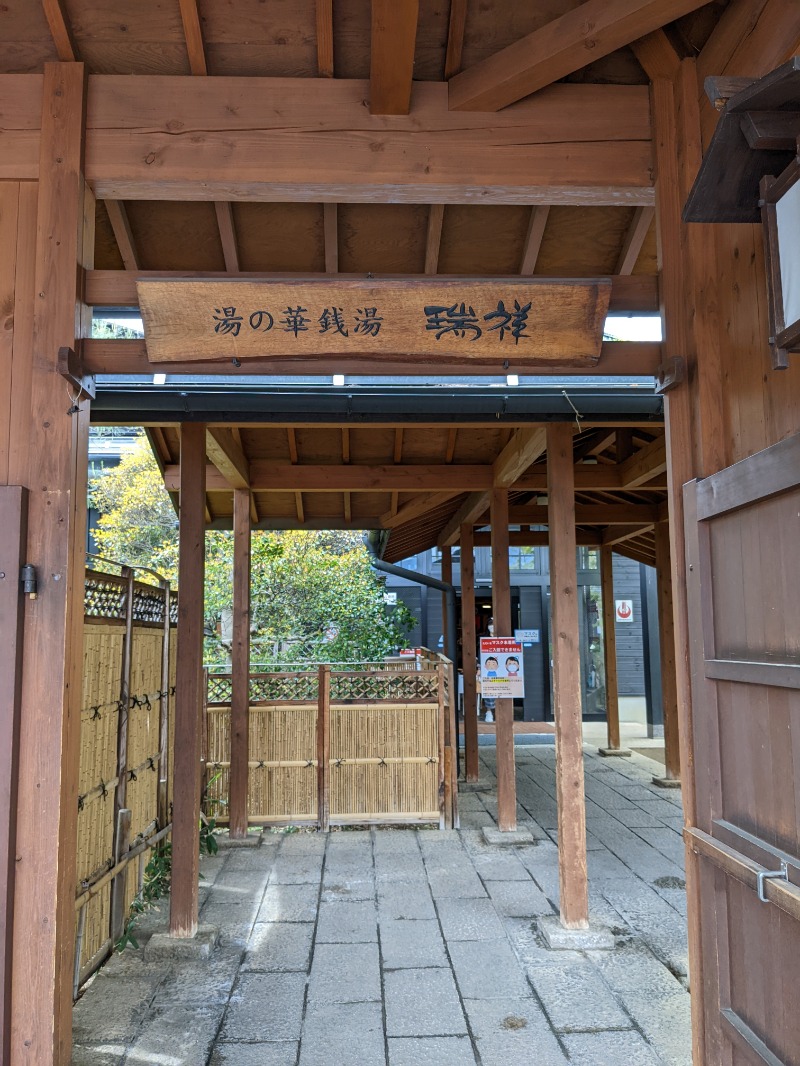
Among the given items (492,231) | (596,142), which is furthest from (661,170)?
(492,231)

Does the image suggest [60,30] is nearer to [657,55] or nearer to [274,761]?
[657,55]

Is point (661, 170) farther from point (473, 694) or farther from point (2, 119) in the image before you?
point (473, 694)

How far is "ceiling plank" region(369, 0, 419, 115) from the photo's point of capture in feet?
8.88

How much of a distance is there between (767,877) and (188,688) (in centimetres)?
363

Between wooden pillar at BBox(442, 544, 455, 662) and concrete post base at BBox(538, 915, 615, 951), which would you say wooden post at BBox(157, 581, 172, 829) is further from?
wooden pillar at BBox(442, 544, 455, 662)

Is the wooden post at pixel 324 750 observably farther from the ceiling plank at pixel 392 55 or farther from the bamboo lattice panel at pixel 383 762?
the ceiling plank at pixel 392 55

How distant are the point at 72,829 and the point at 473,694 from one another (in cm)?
691

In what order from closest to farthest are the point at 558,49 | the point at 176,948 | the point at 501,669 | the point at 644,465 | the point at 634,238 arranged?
the point at 558,49, the point at 634,238, the point at 176,948, the point at 644,465, the point at 501,669

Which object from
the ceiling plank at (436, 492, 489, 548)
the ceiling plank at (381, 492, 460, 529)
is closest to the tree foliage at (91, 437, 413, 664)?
the ceiling plank at (436, 492, 489, 548)

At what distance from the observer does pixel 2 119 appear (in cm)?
305

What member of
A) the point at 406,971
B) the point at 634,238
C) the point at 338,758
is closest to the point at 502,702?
the point at 338,758

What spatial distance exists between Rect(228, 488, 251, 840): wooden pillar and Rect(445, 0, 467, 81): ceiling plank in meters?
4.78

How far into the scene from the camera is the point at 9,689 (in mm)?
2721

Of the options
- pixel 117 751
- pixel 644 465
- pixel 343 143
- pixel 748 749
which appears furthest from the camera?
pixel 644 465
